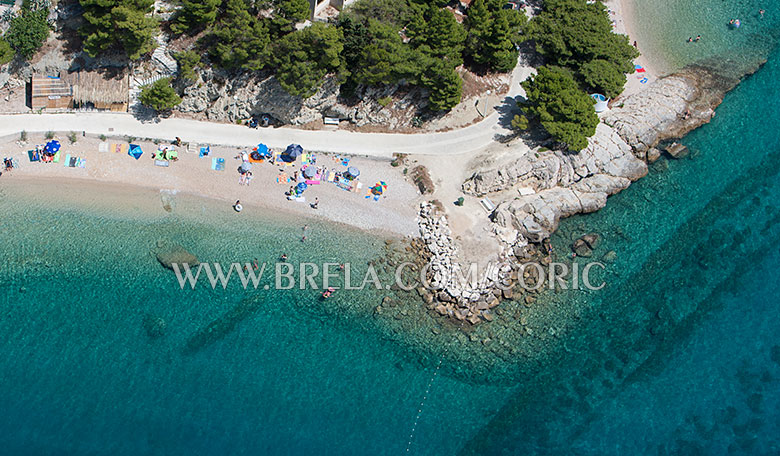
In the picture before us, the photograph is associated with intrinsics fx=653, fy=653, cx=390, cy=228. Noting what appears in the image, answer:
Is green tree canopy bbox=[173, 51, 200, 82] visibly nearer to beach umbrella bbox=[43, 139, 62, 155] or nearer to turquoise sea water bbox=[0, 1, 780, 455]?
turquoise sea water bbox=[0, 1, 780, 455]

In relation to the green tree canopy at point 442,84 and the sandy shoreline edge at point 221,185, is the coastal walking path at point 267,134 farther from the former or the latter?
the green tree canopy at point 442,84

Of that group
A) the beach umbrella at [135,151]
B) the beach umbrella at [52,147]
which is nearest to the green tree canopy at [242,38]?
the beach umbrella at [135,151]

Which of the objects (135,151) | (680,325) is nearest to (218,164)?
(135,151)

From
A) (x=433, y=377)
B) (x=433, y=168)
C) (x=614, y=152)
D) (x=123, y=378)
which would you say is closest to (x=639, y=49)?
(x=614, y=152)

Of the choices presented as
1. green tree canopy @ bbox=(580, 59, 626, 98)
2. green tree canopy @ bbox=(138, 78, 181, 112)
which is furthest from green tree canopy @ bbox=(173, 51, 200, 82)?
green tree canopy @ bbox=(580, 59, 626, 98)

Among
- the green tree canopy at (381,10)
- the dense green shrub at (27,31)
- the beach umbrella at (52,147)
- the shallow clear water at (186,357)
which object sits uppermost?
the green tree canopy at (381,10)

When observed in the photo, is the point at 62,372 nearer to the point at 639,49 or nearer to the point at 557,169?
the point at 557,169

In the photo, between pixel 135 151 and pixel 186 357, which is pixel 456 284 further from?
pixel 135 151
